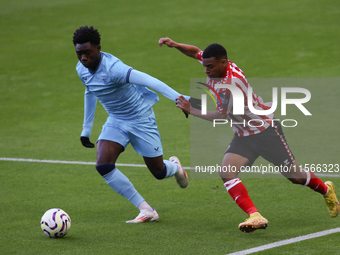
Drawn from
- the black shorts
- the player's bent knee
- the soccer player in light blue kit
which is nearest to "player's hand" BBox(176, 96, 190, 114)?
the soccer player in light blue kit

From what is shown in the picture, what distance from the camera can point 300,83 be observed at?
53.6 ft

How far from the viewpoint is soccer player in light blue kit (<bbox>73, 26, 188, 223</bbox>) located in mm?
6695

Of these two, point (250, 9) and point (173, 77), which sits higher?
point (250, 9)

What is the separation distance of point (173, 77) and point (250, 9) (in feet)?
29.3

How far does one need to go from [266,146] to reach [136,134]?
171cm

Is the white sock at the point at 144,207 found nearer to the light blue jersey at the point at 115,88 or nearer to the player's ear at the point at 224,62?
the light blue jersey at the point at 115,88

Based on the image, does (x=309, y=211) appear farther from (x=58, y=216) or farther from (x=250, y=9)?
(x=250, y=9)

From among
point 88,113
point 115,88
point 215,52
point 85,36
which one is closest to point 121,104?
point 115,88

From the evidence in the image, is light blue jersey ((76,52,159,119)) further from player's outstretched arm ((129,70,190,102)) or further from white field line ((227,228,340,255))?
white field line ((227,228,340,255))

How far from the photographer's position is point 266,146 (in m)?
6.50

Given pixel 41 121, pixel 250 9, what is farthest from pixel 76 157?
pixel 250 9

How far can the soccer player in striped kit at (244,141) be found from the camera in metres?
6.18

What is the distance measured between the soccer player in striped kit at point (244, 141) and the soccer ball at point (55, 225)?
1.91m

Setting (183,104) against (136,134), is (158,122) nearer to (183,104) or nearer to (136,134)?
(136,134)
